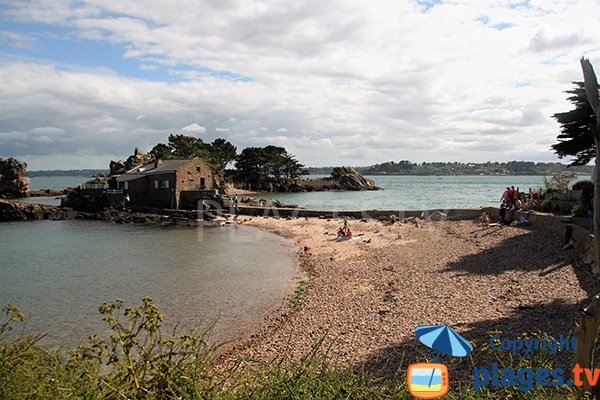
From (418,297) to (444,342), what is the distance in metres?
7.31

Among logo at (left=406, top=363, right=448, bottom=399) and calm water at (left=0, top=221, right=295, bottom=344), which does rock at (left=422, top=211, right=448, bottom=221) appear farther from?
logo at (left=406, top=363, right=448, bottom=399)

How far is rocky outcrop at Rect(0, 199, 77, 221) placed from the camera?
42.6 meters

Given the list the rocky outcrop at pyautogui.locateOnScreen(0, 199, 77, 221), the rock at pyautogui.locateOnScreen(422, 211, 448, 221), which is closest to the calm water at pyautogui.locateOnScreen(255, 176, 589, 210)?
the rock at pyautogui.locateOnScreen(422, 211, 448, 221)

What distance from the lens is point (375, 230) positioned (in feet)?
91.9

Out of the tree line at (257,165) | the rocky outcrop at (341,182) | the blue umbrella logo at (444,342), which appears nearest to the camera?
the blue umbrella logo at (444,342)

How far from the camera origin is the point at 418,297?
41.7 feet

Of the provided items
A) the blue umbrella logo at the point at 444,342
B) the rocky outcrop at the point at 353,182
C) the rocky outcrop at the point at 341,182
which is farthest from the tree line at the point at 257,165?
the blue umbrella logo at the point at 444,342

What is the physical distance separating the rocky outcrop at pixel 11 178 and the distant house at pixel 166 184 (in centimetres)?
4281

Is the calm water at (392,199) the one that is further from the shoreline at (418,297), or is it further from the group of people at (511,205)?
the shoreline at (418,297)

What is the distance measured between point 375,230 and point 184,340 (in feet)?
80.4

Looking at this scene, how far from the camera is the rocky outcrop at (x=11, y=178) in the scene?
7900cm

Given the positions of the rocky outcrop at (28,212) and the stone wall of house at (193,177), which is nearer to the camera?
the rocky outcrop at (28,212)

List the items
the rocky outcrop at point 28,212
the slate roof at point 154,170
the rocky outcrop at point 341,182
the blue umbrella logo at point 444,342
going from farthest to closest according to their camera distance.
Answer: the rocky outcrop at point 341,182, the slate roof at point 154,170, the rocky outcrop at point 28,212, the blue umbrella logo at point 444,342

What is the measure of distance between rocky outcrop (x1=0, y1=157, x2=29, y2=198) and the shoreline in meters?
77.2
